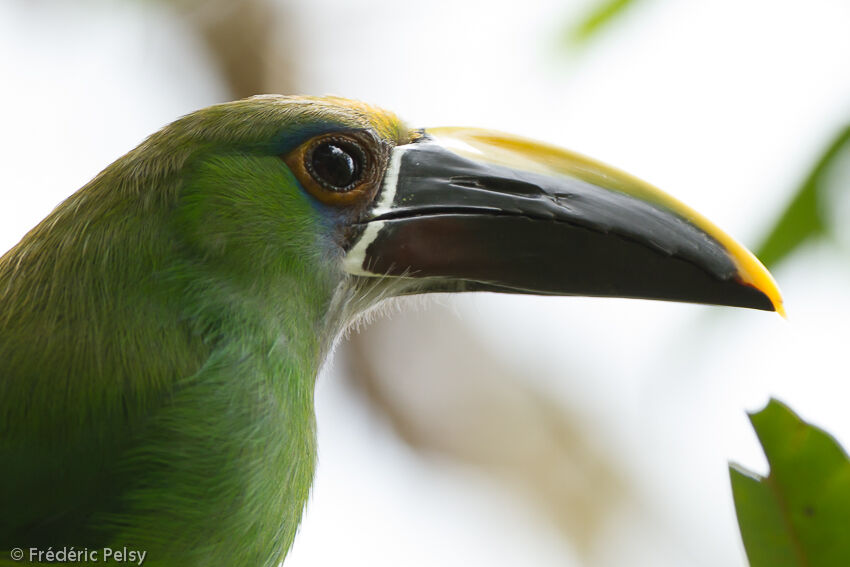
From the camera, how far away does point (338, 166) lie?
227 cm

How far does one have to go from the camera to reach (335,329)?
241 cm

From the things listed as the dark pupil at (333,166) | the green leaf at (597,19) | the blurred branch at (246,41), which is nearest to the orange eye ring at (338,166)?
the dark pupil at (333,166)

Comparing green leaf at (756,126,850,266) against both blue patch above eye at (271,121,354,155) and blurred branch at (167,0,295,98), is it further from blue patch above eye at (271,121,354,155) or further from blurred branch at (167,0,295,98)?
blurred branch at (167,0,295,98)

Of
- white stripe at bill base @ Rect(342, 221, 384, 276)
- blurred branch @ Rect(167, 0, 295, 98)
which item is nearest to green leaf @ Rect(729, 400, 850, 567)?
white stripe at bill base @ Rect(342, 221, 384, 276)

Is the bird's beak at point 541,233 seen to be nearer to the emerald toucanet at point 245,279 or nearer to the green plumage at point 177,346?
the emerald toucanet at point 245,279

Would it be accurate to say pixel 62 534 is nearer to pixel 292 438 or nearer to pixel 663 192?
pixel 292 438

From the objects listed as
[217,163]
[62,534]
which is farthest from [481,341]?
[62,534]

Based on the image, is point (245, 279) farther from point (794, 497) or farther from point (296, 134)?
point (794, 497)

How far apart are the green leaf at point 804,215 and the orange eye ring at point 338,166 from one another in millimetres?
1004

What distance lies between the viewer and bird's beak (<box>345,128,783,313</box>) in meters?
2.14

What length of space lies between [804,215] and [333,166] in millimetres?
1244

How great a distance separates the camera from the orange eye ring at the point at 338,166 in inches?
88.2

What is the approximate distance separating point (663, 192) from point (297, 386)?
0.88m

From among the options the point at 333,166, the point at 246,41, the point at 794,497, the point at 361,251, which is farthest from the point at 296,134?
the point at 246,41
